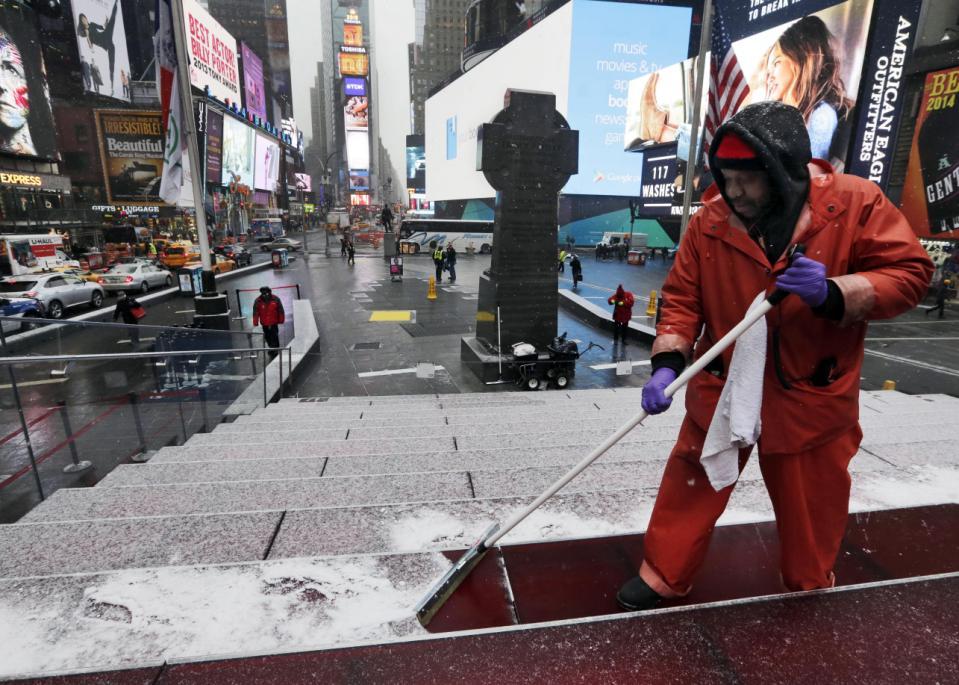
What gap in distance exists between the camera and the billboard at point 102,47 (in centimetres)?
4672

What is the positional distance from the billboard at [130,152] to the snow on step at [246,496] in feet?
191

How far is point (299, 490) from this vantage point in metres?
3.27

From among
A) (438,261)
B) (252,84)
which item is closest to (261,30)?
(252,84)

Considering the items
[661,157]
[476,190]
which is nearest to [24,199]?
[476,190]

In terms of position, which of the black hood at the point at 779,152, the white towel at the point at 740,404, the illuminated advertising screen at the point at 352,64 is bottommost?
the white towel at the point at 740,404

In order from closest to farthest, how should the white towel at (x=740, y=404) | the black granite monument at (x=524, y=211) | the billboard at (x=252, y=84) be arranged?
1. the white towel at (x=740, y=404)
2. the black granite monument at (x=524, y=211)
3. the billboard at (x=252, y=84)

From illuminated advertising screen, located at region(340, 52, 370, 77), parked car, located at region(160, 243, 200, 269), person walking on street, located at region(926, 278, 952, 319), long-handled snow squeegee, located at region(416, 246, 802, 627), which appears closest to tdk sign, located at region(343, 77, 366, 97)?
illuminated advertising screen, located at region(340, 52, 370, 77)

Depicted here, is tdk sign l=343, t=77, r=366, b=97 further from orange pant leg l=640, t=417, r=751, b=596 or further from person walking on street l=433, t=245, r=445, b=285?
orange pant leg l=640, t=417, r=751, b=596

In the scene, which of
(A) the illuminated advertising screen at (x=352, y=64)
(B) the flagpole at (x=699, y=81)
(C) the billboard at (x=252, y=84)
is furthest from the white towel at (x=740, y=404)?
(A) the illuminated advertising screen at (x=352, y=64)

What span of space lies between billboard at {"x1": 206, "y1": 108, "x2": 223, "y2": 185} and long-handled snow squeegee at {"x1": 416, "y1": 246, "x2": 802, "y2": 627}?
57882mm

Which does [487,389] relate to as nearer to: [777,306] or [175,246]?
[777,306]

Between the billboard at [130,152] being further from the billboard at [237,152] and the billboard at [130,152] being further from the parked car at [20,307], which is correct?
the parked car at [20,307]

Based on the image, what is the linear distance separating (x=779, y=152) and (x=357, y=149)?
561 ft

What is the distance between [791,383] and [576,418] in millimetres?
4596
